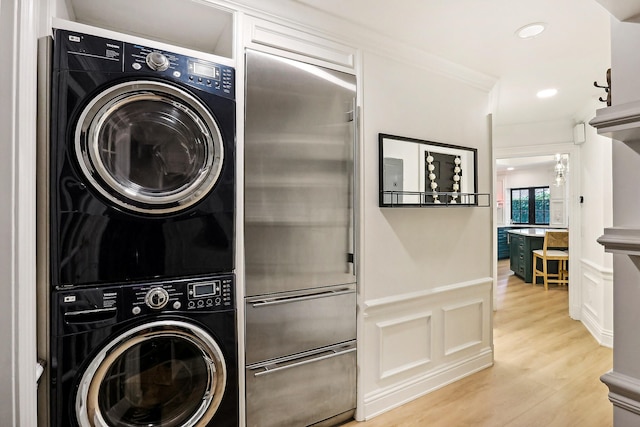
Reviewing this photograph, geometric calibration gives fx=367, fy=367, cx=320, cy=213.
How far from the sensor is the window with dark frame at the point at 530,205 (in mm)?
9516

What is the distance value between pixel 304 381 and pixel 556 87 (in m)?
3.41

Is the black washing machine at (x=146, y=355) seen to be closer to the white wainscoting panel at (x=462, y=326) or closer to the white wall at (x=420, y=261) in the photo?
the white wall at (x=420, y=261)

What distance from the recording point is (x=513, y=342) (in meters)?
3.63

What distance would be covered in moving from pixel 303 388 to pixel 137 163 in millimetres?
1449

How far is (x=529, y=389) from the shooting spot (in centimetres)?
266

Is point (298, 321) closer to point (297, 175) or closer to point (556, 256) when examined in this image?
point (297, 175)

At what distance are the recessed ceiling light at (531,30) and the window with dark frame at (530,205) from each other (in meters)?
8.35

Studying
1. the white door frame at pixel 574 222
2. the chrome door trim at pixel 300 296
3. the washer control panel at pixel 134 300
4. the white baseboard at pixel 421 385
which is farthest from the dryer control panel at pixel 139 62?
the white door frame at pixel 574 222

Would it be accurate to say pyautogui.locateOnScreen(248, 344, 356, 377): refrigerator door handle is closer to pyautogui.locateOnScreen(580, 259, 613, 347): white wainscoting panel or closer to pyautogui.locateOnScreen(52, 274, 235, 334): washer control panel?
pyautogui.locateOnScreen(52, 274, 235, 334): washer control panel

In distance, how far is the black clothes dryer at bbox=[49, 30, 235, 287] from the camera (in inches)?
55.4

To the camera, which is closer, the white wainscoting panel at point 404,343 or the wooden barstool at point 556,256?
the white wainscoting panel at point 404,343

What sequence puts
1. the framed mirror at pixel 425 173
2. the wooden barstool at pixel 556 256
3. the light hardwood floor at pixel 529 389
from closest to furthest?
1. the light hardwood floor at pixel 529 389
2. the framed mirror at pixel 425 173
3. the wooden barstool at pixel 556 256

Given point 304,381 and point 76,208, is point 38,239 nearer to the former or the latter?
point 76,208

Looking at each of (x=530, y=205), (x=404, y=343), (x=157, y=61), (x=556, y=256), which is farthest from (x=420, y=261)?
(x=530, y=205)
